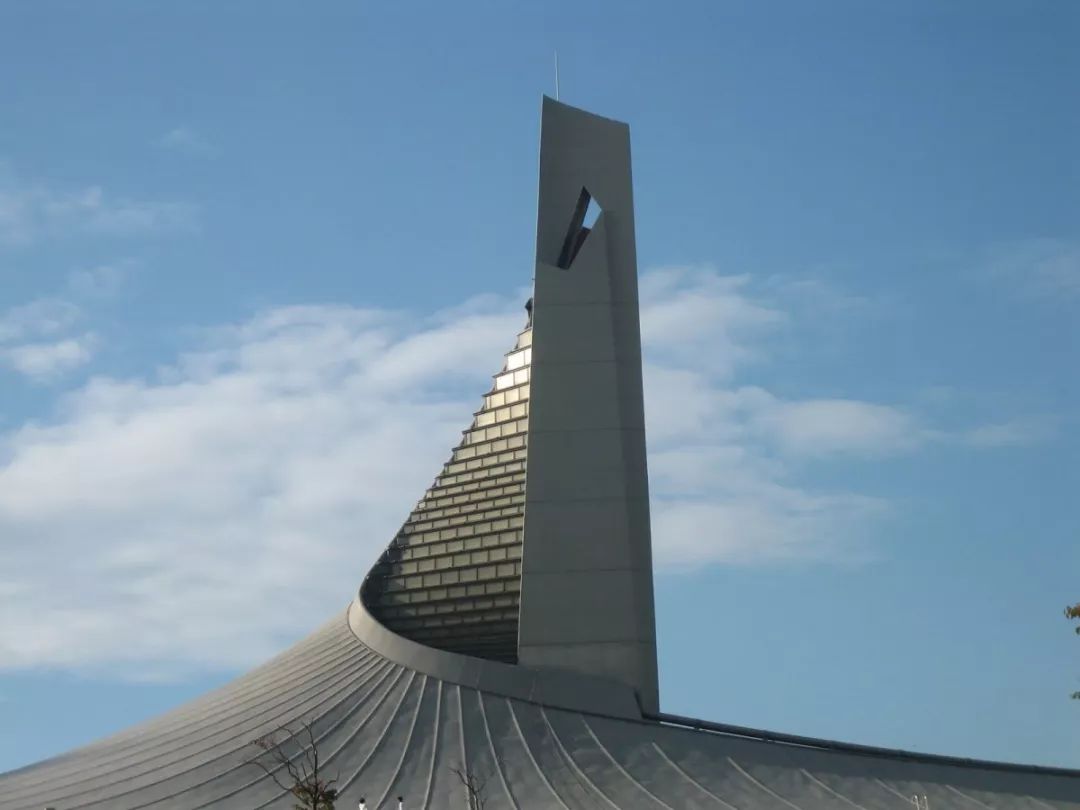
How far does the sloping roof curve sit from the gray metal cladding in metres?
0.05

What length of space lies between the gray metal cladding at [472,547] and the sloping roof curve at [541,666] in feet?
0.17

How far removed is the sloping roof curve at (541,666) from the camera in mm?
33344

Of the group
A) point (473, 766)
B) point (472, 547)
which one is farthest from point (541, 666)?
point (473, 766)

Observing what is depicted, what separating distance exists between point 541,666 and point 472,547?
158 inches

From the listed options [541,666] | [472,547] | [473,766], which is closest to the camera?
[473,766]

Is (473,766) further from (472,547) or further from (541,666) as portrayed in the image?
(472,547)

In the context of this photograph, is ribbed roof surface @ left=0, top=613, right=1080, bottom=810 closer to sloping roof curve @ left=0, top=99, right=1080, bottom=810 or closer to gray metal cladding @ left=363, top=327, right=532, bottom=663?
sloping roof curve @ left=0, top=99, right=1080, bottom=810

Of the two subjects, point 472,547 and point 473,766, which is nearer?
point 473,766

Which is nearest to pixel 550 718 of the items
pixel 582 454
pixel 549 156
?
pixel 582 454

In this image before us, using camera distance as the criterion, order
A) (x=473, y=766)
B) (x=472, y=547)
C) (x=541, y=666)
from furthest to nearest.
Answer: (x=472, y=547) < (x=541, y=666) < (x=473, y=766)

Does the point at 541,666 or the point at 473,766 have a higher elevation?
the point at 541,666

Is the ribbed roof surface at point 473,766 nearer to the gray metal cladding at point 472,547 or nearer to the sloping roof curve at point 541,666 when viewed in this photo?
the sloping roof curve at point 541,666

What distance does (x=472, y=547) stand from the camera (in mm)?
40781

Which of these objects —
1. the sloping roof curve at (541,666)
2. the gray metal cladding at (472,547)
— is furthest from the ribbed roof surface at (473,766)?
the gray metal cladding at (472,547)
